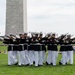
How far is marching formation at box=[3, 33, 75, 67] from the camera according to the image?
1978 cm

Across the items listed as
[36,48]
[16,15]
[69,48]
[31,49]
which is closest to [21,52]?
[31,49]

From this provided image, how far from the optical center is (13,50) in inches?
805

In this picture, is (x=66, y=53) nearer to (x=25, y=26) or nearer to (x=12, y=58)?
(x=12, y=58)

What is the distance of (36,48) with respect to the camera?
19688mm

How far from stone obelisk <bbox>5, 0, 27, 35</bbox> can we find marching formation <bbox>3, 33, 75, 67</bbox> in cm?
2844

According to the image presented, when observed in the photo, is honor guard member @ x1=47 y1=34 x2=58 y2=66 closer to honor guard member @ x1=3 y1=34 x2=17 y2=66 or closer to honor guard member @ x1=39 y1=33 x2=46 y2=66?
honor guard member @ x1=39 y1=33 x2=46 y2=66

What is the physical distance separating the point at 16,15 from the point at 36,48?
30447 millimetres

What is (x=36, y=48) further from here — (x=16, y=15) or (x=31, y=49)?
(x=16, y=15)

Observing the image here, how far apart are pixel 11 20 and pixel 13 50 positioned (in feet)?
97.5

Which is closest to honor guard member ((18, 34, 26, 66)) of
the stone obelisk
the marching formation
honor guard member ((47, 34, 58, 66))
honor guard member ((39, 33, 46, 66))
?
the marching formation

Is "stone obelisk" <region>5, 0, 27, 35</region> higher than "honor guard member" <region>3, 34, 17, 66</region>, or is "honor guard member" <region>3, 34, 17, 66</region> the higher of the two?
"stone obelisk" <region>5, 0, 27, 35</region>

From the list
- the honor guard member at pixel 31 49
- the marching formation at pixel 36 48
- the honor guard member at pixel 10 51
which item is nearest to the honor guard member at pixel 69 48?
the marching formation at pixel 36 48

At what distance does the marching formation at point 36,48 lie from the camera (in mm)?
19781

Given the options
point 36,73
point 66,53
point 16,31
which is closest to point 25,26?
point 16,31
